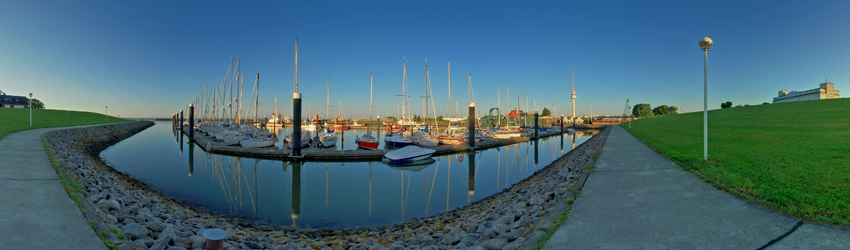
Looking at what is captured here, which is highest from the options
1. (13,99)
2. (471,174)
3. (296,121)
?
(13,99)

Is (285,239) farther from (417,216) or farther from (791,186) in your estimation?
(791,186)

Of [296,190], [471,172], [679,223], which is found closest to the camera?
[679,223]

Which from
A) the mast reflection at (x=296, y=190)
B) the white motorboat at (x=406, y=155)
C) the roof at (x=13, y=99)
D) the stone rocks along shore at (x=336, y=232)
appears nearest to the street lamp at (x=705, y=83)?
the stone rocks along shore at (x=336, y=232)

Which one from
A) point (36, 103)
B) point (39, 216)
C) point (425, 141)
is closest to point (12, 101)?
point (36, 103)

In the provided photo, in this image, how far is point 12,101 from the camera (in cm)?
7706

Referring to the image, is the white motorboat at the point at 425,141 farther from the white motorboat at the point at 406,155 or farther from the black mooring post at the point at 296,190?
the black mooring post at the point at 296,190

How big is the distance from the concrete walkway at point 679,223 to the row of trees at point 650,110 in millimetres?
174344

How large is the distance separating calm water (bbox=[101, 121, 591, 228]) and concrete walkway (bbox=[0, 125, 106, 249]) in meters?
5.08

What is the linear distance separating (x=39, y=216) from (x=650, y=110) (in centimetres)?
19712

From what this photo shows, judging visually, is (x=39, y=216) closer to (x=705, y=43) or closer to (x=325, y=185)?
(x=325, y=185)

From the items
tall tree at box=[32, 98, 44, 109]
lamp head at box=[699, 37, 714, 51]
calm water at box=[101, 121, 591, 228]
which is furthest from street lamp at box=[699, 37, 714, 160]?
tall tree at box=[32, 98, 44, 109]

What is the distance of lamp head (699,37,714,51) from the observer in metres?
10.4

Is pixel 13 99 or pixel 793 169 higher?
pixel 13 99

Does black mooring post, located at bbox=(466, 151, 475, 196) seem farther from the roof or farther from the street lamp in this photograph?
the roof
